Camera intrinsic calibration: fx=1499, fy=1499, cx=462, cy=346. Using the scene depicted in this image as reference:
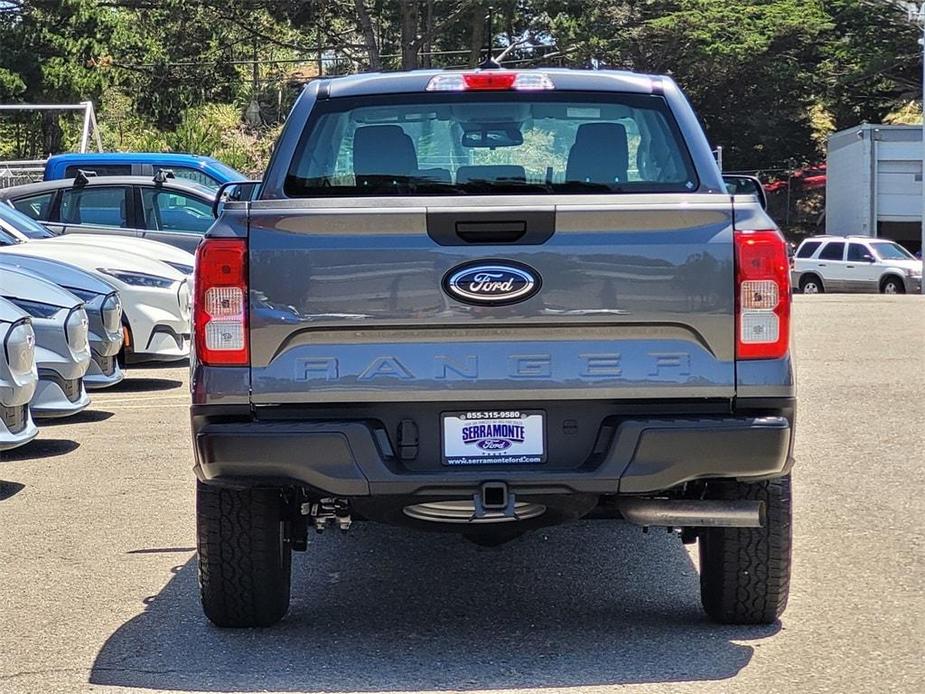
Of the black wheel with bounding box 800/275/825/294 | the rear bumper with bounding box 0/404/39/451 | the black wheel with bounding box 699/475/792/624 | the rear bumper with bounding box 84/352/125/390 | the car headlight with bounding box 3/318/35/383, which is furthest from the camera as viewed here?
the black wheel with bounding box 800/275/825/294

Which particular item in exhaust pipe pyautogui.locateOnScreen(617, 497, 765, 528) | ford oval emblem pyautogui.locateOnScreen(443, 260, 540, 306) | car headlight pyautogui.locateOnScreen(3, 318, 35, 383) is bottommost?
exhaust pipe pyautogui.locateOnScreen(617, 497, 765, 528)

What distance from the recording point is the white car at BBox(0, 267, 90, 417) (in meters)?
9.07

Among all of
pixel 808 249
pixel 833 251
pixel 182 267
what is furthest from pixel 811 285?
pixel 182 267

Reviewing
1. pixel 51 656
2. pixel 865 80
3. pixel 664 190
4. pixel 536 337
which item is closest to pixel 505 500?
pixel 536 337

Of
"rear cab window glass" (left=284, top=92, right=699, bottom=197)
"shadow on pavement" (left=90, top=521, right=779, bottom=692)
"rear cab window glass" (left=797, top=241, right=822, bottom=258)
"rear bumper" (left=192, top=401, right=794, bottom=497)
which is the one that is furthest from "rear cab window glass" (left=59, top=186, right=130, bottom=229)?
"rear cab window glass" (left=797, top=241, right=822, bottom=258)

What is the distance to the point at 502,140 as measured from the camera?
533 cm

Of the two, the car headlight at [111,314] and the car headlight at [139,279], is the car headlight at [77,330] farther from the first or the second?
the car headlight at [139,279]

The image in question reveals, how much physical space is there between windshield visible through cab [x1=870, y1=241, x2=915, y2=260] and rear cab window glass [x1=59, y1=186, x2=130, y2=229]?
64.7ft

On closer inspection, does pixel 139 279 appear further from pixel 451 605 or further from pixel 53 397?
pixel 451 605

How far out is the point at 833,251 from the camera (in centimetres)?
3147

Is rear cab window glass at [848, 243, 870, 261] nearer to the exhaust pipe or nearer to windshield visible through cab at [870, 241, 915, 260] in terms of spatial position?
windshield visible through cab at [870, 241, 915, 260]

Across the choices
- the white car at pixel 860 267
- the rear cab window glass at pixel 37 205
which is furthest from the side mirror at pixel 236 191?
the white car at pixel 860 267

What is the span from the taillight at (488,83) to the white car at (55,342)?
14.9ft

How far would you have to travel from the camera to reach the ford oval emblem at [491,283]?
15.0ft
